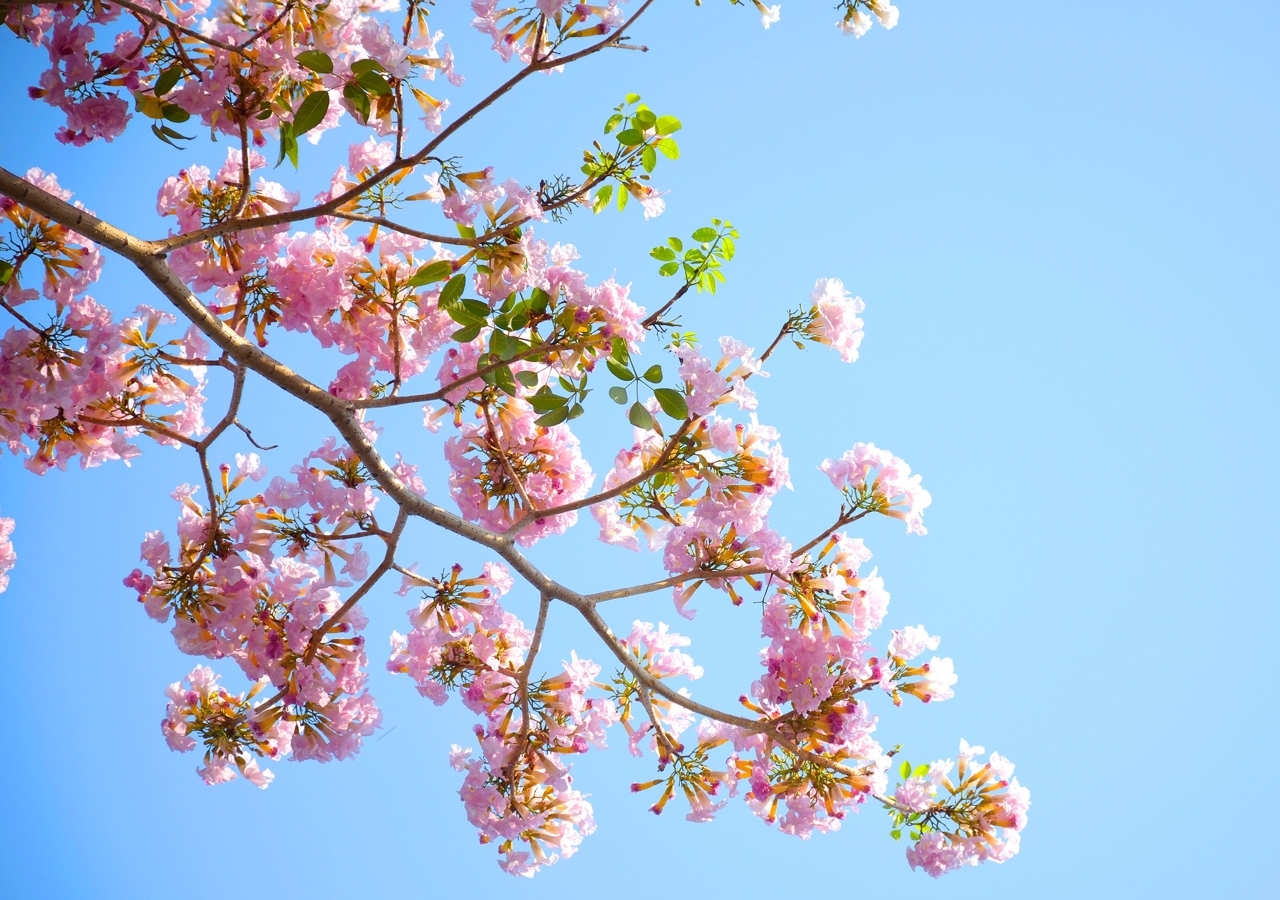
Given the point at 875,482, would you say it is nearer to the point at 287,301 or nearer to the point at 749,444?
the point at 749,444

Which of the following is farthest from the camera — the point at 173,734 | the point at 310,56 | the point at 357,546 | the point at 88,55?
the point at 173,734

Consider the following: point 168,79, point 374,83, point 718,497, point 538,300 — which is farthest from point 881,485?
point 168,79

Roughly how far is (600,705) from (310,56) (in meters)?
2.59

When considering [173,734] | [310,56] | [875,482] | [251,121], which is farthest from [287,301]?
[875,482]

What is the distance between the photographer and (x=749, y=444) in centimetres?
325

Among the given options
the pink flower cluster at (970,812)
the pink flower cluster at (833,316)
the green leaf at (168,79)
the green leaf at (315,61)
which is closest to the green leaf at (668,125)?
the pink flower cluster at (833,316)

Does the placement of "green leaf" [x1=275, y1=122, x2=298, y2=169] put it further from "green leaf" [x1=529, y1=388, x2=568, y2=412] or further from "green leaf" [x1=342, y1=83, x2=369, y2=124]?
"green leaf" [x1=529, y1=388, x2=568, y2=412]

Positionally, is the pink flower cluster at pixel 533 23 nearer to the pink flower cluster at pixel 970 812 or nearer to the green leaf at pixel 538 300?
the green leaf at pixel 538 300

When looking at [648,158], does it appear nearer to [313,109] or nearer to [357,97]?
[357,97]

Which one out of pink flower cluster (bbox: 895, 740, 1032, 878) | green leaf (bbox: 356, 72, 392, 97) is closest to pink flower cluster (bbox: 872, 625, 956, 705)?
pink flower cluster (bbox: 895, 740, 1032, 878)

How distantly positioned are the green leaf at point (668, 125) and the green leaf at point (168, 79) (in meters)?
1.56

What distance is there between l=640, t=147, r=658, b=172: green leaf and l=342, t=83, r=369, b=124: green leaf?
96 cm

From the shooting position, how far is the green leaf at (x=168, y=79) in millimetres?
3084

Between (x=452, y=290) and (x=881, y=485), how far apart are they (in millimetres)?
1576
